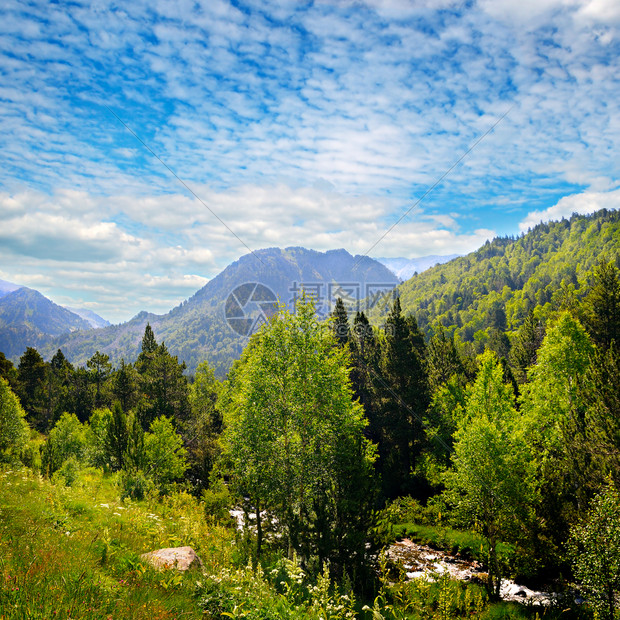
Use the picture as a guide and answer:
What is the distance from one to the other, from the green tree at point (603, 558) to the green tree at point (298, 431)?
8.46 m

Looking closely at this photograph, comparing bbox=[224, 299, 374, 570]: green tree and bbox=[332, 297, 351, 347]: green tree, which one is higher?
bbox=[332, 297, 351, 347]: green tree

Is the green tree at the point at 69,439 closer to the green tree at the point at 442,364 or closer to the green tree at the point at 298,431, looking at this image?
the green tree at the point at 298,431

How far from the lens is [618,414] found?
68.2 ft

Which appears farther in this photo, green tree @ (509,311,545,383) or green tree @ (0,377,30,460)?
green tree @ (509,311,545,383)

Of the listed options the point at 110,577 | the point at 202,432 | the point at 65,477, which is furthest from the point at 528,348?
the point at 110,577

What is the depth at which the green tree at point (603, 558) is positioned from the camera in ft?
43.6

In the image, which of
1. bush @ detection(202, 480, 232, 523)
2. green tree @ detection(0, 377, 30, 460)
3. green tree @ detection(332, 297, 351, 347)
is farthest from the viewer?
green tree @ detection(332, 297, 351, 347)

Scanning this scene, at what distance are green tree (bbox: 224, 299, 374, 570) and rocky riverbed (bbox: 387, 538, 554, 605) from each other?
6442 millimetres

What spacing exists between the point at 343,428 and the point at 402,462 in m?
29.8

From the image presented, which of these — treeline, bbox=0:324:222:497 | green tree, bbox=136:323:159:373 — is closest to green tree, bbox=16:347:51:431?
treeline, bbox=0:324:222:497

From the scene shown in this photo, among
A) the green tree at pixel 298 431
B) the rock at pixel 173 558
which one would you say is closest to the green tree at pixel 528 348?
the green tree at pixel 298 431

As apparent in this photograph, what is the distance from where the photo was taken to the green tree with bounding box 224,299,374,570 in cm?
1694

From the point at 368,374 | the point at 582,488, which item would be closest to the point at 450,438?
the point at 368,374

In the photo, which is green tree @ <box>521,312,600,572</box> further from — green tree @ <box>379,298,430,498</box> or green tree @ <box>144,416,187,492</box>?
green tree @ <box>144,416,187,492</box>
